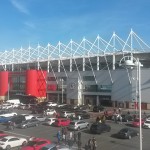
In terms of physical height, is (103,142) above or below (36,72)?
below

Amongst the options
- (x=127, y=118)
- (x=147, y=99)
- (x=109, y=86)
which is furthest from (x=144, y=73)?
(x=127, y=118)

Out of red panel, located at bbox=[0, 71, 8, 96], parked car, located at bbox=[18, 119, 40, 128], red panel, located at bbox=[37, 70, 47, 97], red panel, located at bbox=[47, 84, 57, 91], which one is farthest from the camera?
red panel, located at bbox=[0, 71, 8, 96]

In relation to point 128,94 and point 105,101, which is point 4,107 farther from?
point 128,94

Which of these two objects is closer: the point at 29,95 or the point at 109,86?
the point at 109,86

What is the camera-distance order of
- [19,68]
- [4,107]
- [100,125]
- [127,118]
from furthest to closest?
1. [19,68]
2. [4,107]
3. [127,118]
4. [100,125]

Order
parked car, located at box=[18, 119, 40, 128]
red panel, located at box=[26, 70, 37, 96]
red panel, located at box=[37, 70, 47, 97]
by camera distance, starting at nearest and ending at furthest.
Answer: parked car, located at box=[18, 119, 40, 128]
red panel, located at box=[26, 70, 37, 96]
red panel, located at box=[37, 70, 47, 97]

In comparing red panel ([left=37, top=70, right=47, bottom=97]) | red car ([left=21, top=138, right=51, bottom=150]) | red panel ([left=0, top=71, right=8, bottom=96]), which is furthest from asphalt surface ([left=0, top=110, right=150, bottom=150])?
red panel ([left=0, top=71, right=8, bottom=96])

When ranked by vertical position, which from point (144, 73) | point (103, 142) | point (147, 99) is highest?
point (144, 73)

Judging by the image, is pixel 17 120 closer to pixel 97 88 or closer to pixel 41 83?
pixel 97 88

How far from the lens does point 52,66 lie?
9000cm

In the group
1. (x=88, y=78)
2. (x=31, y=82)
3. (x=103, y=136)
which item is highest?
(x=88, y=78)

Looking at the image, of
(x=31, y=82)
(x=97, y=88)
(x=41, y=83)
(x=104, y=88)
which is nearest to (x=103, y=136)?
(x=104, y=88)

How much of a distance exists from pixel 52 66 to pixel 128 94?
102 ft

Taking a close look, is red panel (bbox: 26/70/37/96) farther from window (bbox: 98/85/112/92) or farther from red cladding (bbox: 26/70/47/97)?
window (bbox: 98/85/112/92)
